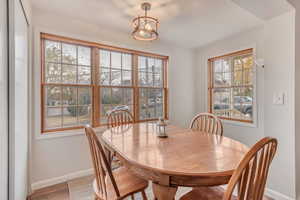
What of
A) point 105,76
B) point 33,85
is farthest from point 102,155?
point 105,76

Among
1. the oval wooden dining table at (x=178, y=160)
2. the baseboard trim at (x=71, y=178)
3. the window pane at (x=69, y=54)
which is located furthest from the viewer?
the window pane at (x=69, y=54)

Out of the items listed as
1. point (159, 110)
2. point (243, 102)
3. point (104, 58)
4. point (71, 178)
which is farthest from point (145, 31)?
point (71, 178)

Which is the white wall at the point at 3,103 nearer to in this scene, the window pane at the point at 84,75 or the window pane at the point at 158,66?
the window pane at the point at 84,75

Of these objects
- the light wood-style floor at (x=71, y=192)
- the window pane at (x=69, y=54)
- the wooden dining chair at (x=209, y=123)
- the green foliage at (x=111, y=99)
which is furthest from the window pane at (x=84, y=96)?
the wooden dining chair at (x=209, y=123)

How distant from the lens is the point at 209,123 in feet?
6.64

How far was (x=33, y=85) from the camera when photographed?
211 cm

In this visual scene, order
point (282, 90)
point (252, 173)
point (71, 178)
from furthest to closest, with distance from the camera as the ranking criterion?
point (71, 178)
point (282, 90)
point (252, 173)

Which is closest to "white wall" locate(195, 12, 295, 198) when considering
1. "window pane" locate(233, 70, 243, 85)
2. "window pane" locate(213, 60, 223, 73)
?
"window pane" locate(233, 70, 243, 85)

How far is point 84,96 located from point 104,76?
0.48 meters

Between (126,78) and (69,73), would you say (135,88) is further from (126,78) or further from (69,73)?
(69,73)

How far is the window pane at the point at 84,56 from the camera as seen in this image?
2.55 m

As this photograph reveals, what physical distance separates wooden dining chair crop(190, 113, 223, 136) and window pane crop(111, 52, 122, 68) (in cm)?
168

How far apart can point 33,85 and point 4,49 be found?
1.11 m

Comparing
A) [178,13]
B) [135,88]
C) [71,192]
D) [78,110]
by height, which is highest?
[178,13]
